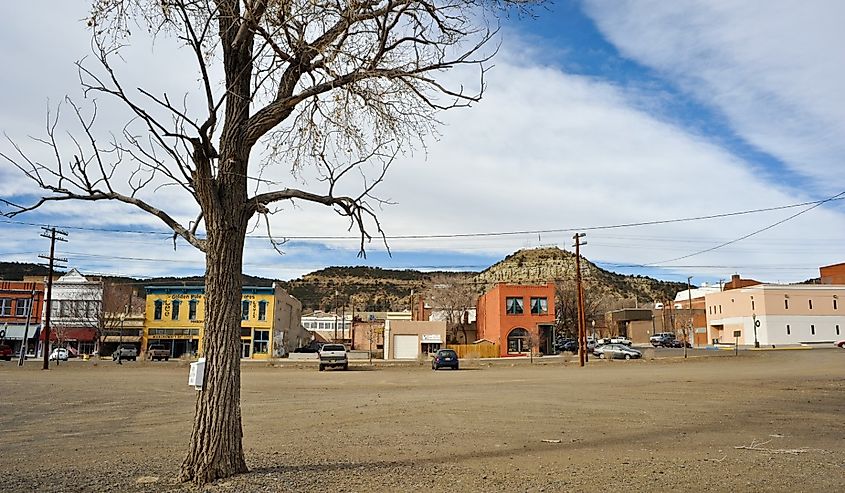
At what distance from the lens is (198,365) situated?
299 inches

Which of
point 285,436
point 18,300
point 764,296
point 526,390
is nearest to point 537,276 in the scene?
point 764,296

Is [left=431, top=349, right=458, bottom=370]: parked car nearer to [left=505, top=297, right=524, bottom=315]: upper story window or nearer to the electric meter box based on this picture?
[left=505, top=297, right=524, bottom=315]: upper story window

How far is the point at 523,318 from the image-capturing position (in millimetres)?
69562

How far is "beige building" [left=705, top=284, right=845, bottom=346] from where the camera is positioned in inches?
3091

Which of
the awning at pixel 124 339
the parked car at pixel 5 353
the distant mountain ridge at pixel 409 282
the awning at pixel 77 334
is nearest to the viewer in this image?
the parked car at pixel 5 353

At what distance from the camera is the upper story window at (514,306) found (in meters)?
69.4

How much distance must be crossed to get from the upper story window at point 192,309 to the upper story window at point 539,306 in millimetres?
34576

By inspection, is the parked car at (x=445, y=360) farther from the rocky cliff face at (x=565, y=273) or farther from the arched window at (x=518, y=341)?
the rocky cliff face at (x=565, y=273)

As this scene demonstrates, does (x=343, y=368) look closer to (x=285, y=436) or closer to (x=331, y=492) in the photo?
(x=285, y=436)

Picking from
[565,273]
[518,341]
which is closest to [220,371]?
[518,341]

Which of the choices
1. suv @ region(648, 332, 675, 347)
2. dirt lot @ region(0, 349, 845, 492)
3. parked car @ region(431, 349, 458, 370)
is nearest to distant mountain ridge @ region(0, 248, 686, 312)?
suv @ region(648, 332, 675, 347)

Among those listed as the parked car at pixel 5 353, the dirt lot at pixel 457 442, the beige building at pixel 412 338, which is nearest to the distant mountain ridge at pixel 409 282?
the beige building at pixel 412 338

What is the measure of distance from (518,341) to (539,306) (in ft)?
14.1

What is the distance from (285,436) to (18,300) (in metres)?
69.1
